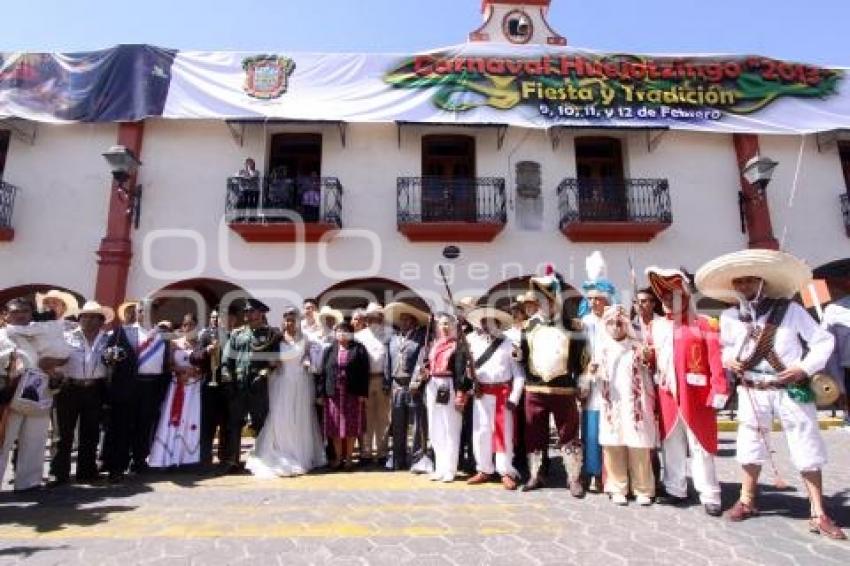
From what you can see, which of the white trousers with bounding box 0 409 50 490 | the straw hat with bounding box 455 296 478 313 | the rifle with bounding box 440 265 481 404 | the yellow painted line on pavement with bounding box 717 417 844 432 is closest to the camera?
the white trousers with bounding box 0 409 50 490

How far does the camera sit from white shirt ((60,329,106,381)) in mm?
5629

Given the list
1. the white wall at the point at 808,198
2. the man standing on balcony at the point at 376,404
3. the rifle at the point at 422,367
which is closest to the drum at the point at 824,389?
the rifle at the point at 422,367

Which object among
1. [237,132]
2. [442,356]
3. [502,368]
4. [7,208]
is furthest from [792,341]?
[7,208]

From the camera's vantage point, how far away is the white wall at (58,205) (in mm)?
11031

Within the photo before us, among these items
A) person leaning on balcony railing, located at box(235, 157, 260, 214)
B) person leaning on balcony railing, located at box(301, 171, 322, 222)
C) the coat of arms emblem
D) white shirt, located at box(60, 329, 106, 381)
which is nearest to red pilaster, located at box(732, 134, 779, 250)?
person leaning on balcony railing, located at box(301, 171, 322, 222)

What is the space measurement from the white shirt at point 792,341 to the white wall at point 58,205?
11029 millimetres

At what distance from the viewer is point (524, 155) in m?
11.9

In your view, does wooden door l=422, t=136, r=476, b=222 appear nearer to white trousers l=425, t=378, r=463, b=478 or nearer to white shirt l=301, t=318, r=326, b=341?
white shirt l=301, t=318, r=326, b=341

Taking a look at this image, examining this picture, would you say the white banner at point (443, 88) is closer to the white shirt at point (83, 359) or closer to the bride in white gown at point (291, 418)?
the bride in white gown at point (291, 418)

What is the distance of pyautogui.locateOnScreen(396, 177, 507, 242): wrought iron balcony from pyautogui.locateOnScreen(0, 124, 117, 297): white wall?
6.10m

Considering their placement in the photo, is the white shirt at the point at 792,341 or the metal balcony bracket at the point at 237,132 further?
the metal balcony bracket at the point at 237,132

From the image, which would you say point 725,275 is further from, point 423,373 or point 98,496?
point 98,496

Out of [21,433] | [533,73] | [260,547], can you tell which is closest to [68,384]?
[21,433]

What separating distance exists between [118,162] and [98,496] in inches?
271
